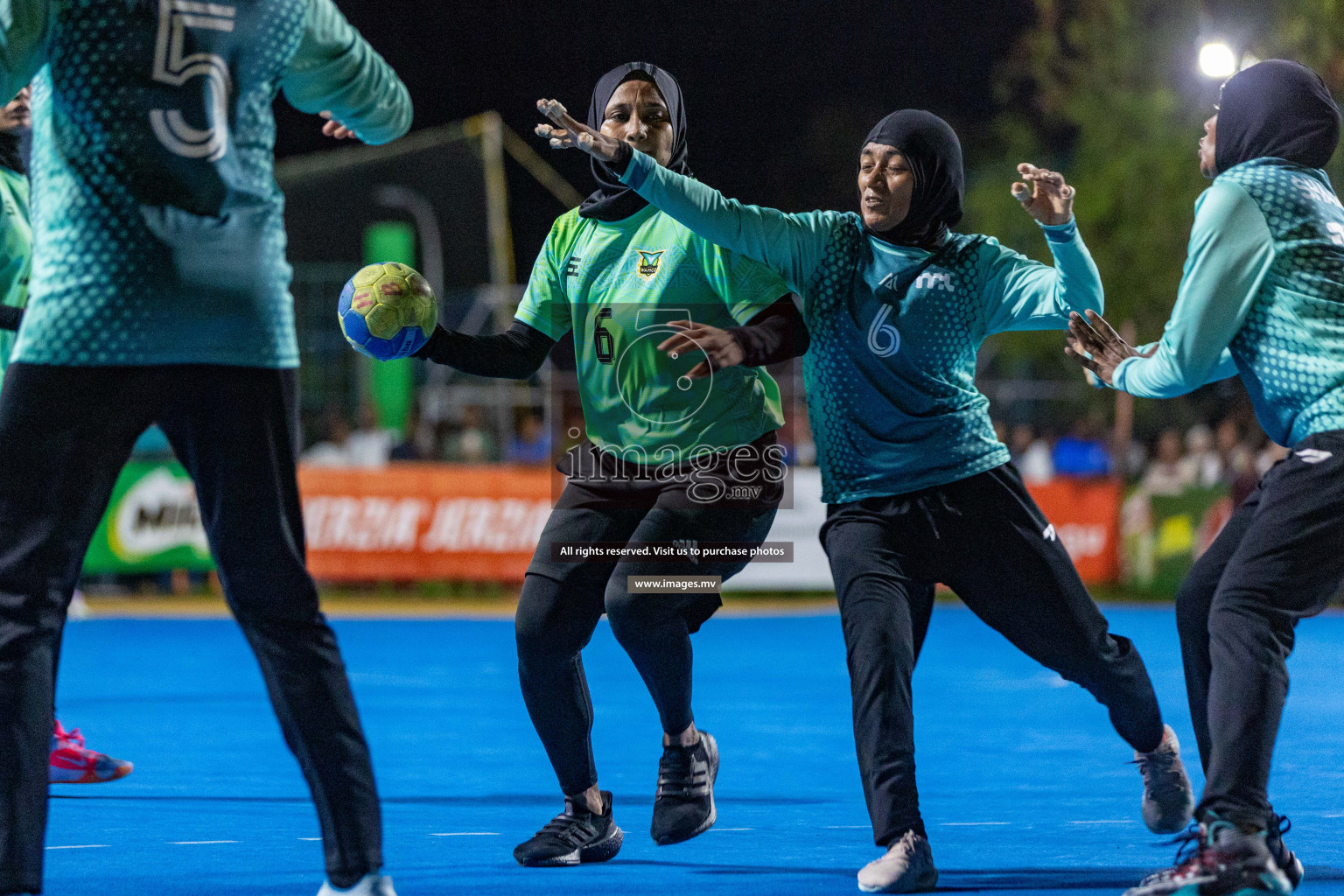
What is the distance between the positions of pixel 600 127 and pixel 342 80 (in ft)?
4.68

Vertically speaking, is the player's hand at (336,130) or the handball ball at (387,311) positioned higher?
the player's hand at (336,130)

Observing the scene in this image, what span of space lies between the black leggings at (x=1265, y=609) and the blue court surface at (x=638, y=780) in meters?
0.48

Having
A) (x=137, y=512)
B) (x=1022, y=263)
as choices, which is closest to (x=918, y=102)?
(x=137, y=512)

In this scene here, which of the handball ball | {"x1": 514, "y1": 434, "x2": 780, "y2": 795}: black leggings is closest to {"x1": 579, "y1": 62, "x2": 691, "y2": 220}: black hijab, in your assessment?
the handball ball

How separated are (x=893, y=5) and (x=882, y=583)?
1866 centimetres

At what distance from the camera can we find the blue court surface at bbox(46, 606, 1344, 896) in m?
4.18

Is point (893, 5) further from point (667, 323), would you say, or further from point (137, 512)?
point (667, 323)

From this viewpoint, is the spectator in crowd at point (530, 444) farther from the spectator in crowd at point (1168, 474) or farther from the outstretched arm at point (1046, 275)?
the outstretched arm at point (1046, 275)

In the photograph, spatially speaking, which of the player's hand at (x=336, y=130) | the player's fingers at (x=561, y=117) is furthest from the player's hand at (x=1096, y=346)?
the player's hand at (x=336, y=130)

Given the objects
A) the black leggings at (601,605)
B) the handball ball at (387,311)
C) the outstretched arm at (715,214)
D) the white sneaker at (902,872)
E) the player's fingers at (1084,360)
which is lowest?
the white sneaker at (902,872)

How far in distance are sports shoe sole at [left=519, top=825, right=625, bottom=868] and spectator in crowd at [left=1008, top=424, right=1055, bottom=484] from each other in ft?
41.4

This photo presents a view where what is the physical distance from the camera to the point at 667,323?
15.1 feet

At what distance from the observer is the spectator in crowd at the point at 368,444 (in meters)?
16.9

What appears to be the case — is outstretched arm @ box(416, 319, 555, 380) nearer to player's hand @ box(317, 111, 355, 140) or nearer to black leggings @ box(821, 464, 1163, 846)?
player's hand @ box(317, 111, 355, 140)
